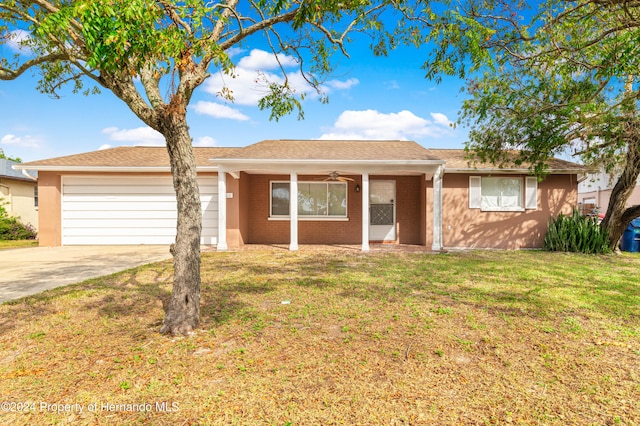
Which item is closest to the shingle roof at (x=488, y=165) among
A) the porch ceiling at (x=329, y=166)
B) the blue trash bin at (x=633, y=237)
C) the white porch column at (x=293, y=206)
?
the porch ceiling at (x=329, y=166)

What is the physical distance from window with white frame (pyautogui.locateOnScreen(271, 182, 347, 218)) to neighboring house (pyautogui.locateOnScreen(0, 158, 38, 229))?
12.2m

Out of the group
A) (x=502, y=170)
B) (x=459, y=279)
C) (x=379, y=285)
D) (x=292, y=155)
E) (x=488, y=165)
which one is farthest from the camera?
(x=488, y=165)

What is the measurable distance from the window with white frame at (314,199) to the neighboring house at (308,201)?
4 cm

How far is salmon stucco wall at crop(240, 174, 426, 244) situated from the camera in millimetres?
12781

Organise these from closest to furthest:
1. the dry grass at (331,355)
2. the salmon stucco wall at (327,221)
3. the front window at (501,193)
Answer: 1. the dry grass at (331,355)
2. the front window at (501,193)
3. the salmon stucco wall at (327,221)

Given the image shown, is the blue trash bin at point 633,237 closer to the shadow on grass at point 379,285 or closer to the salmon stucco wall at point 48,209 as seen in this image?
the shadow on grass at point 379,285

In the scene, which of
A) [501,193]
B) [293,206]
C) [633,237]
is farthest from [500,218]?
[293,206]

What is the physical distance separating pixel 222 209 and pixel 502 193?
33.2 feet

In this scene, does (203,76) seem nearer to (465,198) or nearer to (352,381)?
(352,381)

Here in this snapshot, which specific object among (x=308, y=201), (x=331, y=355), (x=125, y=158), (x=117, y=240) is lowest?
(x=331, y=355)

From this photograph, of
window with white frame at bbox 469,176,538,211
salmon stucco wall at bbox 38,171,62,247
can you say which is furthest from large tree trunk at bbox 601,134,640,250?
salmon stucco wall at bbox 38,171,62,247

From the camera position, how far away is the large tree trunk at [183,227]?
12.8ft

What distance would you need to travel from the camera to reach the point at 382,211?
12875mm

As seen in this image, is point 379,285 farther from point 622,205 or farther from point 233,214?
point 622,205
